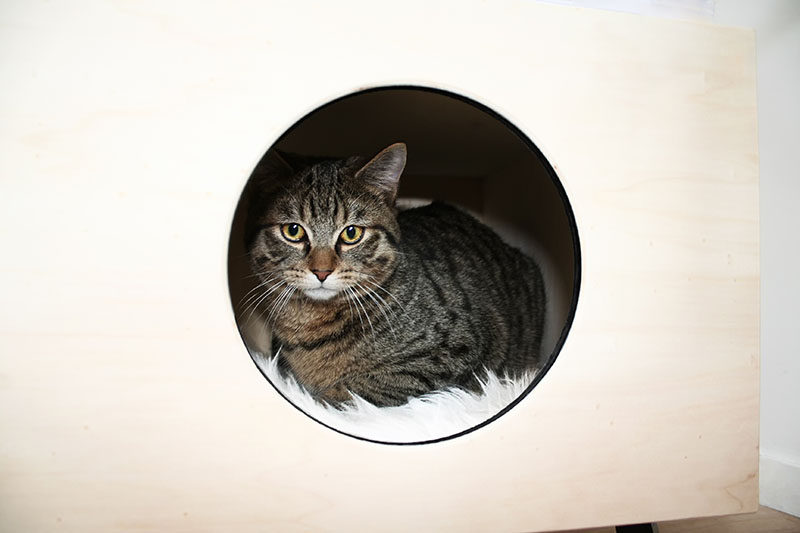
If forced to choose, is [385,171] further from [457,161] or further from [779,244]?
[779,244]

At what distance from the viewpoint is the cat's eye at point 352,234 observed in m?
1.12

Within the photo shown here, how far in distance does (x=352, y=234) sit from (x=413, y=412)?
0.40 metres

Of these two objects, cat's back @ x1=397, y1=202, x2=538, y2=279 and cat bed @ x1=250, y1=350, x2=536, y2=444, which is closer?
cat bed @ x1=250, y1=350, x2=536, y2=444

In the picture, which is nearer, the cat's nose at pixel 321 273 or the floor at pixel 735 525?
the cat's nose at pixel 321 273

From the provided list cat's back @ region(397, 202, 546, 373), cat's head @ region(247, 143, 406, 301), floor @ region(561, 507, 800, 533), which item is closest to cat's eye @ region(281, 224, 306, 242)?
cat's head @ region(247, 143, 406, 301)

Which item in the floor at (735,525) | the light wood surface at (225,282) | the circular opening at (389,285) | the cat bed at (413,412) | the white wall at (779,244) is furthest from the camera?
the white wall at (779,244)

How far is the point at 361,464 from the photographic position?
33.3 inches

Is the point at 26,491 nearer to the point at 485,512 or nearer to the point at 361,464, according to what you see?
the point at 361,464

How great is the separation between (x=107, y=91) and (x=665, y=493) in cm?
117

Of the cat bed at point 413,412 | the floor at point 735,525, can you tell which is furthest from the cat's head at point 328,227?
the floor at point 735,525

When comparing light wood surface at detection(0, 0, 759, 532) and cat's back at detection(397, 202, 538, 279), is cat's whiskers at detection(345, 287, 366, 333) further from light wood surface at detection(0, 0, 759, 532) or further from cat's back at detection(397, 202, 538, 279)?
light wood surface at detection(0, 0, 759, 532)

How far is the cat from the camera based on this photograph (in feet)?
3.61

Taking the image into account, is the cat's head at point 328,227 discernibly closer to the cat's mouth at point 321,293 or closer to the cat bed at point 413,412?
the cat's mouth at point 321,293

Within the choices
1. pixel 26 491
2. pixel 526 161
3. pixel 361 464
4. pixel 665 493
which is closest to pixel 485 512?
pixel 361 464
